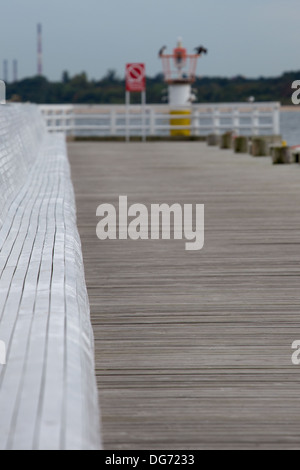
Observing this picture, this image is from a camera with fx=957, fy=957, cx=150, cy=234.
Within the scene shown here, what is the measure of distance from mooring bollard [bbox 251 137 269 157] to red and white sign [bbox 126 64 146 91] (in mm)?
10234

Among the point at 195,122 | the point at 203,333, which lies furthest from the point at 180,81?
the point at 203,333

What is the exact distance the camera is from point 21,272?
4.39m

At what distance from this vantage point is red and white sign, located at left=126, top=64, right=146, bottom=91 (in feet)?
94.4

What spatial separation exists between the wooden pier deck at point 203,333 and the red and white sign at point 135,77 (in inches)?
764

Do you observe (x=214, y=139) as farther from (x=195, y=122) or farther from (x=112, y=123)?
(x=112, y=123)

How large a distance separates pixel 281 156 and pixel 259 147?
2.31 m

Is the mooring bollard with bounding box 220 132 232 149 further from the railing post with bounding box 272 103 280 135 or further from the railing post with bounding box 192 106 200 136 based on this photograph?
the railing post with bounding box 272 103 280 135

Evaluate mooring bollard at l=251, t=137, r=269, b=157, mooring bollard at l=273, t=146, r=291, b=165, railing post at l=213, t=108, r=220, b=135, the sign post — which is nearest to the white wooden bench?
mooring bollard at l=273, t=146, r=291, b=165

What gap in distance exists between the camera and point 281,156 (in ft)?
54.7

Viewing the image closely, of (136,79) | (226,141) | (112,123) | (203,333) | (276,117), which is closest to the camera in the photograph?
(203,333)

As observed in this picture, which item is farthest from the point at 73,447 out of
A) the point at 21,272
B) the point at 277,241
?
the point at 277,241

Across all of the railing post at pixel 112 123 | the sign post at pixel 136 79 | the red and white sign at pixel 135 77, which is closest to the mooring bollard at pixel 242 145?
the sign post at pixel 136 79

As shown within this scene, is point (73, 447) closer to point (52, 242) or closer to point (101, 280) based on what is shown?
point (52, 242)

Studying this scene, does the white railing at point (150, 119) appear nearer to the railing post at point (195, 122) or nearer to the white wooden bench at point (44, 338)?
the railing post at point (195, 122)
